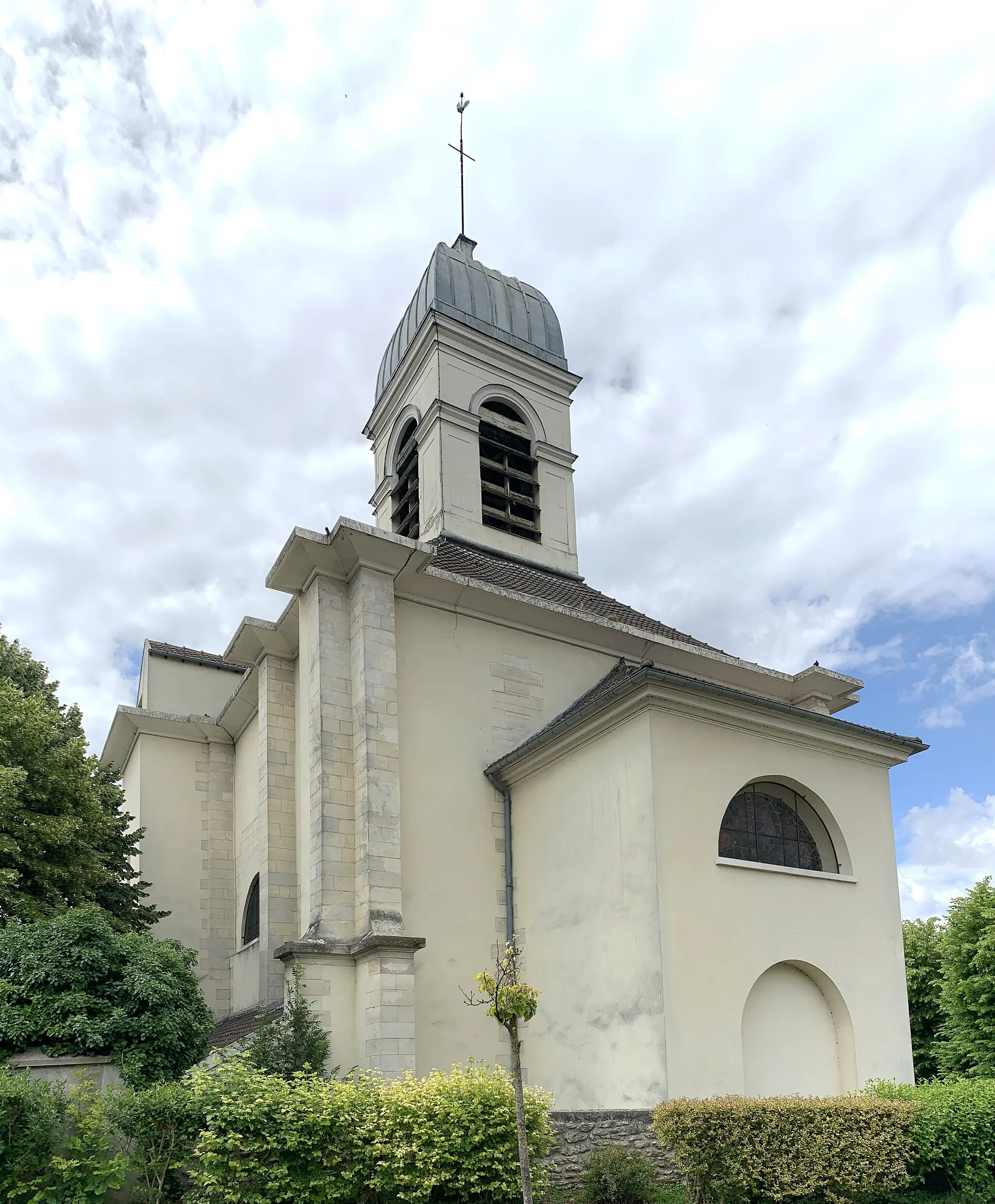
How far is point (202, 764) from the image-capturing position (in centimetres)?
1991

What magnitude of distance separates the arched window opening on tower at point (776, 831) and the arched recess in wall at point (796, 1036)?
4.55ft

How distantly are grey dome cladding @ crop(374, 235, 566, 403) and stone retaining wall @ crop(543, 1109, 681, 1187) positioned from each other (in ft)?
52.3

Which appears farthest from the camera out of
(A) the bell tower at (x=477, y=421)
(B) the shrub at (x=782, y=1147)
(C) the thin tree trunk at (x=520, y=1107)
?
(A) the bell tower at (x=477, y=421)

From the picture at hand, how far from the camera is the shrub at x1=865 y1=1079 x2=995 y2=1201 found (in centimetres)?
1032

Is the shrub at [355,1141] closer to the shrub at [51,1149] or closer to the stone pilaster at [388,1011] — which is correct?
the shrub at [51,1149]

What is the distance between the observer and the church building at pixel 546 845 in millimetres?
12078

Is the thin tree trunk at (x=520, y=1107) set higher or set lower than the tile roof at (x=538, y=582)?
lower

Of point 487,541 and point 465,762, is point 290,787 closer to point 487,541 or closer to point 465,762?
point 465,762

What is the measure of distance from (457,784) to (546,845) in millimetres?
1581

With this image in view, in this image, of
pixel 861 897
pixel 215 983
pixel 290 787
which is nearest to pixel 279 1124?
pixel 290 787

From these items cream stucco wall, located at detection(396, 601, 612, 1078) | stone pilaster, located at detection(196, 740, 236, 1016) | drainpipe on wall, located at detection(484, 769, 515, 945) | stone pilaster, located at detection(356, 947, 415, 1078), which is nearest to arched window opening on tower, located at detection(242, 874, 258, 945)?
stone pilaster, located at detection(196, 740, 236, 1016)

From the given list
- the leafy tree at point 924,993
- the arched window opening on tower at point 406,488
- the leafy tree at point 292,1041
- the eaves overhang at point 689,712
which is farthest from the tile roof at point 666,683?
the leafy tree at point 924,993

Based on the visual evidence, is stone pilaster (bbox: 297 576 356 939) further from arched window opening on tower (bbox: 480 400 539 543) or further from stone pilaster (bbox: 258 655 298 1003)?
arched window opening on tower (bbox: 480 400 539 543)

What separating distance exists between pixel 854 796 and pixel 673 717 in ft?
11.6
